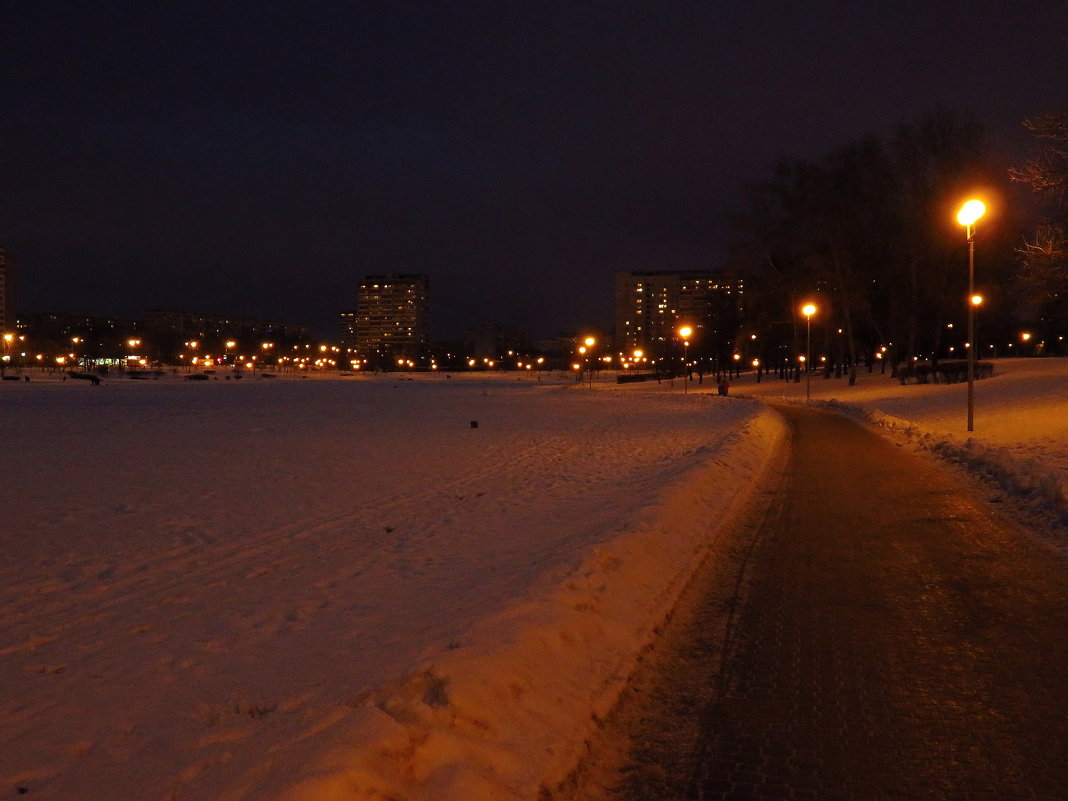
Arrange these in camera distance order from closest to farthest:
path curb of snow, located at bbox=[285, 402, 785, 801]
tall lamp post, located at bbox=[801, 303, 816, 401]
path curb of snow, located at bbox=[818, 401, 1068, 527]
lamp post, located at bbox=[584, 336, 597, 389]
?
path curb of snow, located at bbox=[285, 402, 785, 801] → path curb of snow, located at bbox=[818, 401, 1068, 527] → tall lamp post, located at bbox=[801, 303, 816, 401] → lamp post, located at bbox=[584, 336, 597, 389]

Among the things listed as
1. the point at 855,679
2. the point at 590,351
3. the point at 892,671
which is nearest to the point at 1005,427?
the point at 892,671

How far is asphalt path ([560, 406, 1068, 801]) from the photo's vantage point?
403 centimetres

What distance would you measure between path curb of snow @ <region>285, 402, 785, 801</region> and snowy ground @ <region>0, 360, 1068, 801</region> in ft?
0.05

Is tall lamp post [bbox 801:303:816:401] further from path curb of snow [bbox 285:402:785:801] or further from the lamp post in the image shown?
path curb of snow [bbox 285:402:785:801]

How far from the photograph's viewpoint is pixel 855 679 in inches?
207

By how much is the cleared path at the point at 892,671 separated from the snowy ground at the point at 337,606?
0.84 meters

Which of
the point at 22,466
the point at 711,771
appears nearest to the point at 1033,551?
the point at 711,771

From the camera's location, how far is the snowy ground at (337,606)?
402 cm

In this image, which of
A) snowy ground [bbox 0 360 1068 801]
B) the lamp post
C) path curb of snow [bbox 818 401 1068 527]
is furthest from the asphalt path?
the lamp post

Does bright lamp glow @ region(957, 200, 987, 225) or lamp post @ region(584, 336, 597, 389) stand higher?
bright lamp glow @ region(957, 200, 987, 225)

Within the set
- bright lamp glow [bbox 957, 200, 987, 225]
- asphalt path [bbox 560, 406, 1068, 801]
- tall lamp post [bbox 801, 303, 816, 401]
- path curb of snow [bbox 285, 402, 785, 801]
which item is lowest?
asphalt path [bbox 560, 406, 1068, 801]

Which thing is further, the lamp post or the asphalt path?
the lamp post

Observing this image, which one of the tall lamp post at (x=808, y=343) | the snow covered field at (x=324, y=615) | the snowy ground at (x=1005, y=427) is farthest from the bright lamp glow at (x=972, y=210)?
the tall lamp post at (x=808, y=343)

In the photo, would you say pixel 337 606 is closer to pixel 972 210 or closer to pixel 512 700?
pixel 512 700
